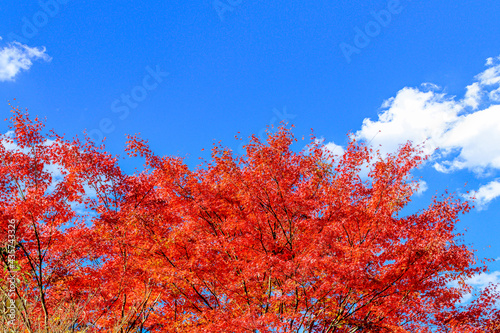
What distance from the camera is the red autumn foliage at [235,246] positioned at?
12391mm

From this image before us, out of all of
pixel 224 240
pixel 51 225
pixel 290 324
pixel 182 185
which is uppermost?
pixel 182 185

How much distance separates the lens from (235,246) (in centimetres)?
1345

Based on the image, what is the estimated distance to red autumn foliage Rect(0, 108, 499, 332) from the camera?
1239 cm

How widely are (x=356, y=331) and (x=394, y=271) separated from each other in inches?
134

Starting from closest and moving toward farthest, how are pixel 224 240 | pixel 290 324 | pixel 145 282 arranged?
1. pixel 290 324
2. pixel 224 240
3. pixel 145 282

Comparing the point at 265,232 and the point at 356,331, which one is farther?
the point at 356,331

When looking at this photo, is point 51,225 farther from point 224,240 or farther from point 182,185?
point 224,240

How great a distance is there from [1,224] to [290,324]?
1074 centimetres

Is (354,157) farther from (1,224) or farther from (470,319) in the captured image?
(1,224)

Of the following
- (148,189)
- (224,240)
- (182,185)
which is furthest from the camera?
(148,189)

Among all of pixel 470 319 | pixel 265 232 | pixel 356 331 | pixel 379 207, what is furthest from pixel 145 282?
pixel 470 319

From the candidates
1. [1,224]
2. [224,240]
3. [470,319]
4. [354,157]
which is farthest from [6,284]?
[470,319]

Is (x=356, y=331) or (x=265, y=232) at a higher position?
(x=265, y=232)

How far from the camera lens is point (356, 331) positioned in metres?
14.6
